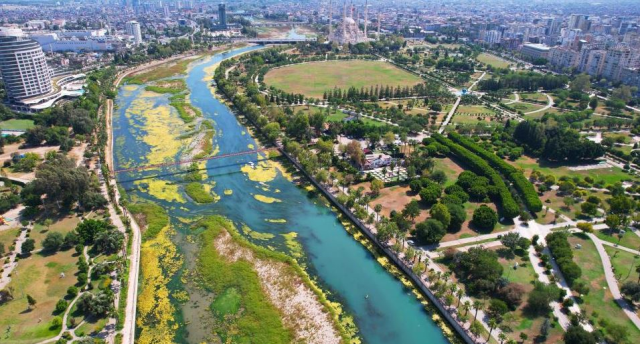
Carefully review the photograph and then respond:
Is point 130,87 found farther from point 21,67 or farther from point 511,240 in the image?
point 511,240

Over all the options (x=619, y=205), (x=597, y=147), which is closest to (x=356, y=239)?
(x=619, y=205)

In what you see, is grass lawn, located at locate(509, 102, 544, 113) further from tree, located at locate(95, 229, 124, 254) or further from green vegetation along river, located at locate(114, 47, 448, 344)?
tree, located at locate(95, 229, 124, 254)

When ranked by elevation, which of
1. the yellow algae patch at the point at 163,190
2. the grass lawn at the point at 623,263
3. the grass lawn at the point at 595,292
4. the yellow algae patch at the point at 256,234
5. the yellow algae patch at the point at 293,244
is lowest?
the yellow algae patch at the point at 293,244

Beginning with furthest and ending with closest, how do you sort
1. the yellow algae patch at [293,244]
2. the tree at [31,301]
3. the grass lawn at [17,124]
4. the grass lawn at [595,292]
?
the grass lawn at [17,124] < the yellow algae patch at [293,244] < the grass lawn at [595,292] < the tree at [31,301]

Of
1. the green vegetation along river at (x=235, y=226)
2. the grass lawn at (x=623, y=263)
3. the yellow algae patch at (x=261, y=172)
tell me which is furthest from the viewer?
the yellow algae patch at (x=261, y=172)

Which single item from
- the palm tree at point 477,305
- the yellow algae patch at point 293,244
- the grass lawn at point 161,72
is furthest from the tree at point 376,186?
the grass lawn at point 161,72

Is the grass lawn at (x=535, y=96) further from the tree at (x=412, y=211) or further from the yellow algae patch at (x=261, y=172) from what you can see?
the yellow algae patch at (x=261, y=172)

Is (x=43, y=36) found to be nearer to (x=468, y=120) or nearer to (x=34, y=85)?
(x=34, y=85)

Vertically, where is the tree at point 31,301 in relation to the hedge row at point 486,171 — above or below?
below
